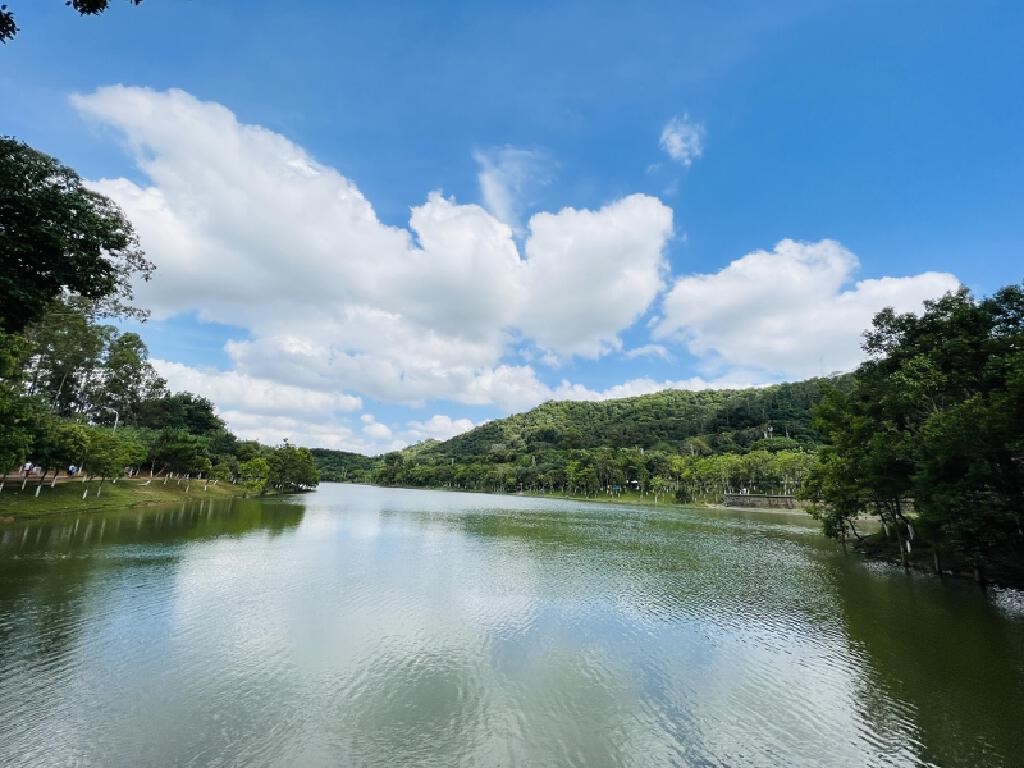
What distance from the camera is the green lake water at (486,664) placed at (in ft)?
31.3

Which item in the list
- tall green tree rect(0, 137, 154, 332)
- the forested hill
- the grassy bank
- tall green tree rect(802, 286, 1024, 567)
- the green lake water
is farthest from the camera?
the forested hill

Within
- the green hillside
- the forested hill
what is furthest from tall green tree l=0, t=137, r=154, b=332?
the forested hill

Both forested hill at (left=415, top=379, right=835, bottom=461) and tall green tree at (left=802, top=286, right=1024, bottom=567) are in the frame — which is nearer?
tall green tree at (left=802, top=286, right=1024, bottom=567)

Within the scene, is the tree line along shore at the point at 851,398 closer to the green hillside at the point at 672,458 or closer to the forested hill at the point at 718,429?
the green hillside at the point at 672,458

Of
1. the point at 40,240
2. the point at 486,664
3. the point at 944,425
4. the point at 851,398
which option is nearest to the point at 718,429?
the point at 851,398

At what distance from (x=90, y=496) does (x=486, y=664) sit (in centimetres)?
5117

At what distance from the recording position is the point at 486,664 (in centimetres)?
1388

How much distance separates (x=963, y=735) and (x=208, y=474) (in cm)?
8756

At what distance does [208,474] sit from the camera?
7631 cm

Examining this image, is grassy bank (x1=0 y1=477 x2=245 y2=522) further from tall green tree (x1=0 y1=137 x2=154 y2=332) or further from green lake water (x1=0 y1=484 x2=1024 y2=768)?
tall green tree (x1=0 y1=137 x2=154 y2=332)

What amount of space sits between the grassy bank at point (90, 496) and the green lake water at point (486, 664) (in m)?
12.6

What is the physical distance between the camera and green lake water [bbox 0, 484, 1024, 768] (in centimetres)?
955

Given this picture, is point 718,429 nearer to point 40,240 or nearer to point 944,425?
point 944,425

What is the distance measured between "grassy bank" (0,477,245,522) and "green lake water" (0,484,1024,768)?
12.6 meters
